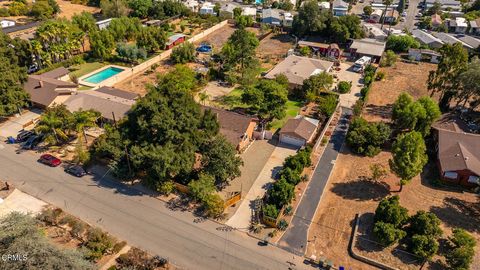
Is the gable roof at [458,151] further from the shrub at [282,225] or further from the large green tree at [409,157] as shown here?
the shrub at [282,225]

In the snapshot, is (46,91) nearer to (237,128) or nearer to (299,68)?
(237,128)

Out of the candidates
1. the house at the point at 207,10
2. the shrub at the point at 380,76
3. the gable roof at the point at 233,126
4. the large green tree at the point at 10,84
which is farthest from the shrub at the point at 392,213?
the house at the point at 207,10

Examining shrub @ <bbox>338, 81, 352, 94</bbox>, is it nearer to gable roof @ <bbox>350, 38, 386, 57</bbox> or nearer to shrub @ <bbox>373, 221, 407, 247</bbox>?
gable roof @ <bbox>350, 38, 386, 57</bbox>

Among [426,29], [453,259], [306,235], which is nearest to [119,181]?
[306,235]

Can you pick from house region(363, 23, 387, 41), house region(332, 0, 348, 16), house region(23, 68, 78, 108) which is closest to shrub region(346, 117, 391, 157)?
house region(23, 68, 78, 108)

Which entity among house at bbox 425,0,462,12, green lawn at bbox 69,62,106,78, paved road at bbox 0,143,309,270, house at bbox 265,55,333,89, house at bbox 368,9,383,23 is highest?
house at bbox 425,0,462,12
